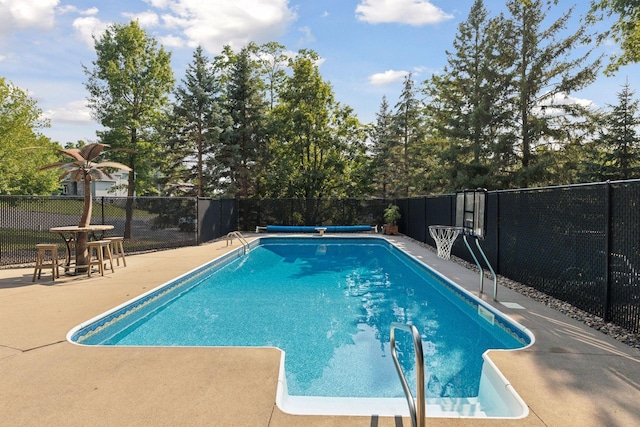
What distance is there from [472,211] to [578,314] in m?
2.38

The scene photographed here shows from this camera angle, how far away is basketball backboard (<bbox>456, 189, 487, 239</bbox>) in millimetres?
6399

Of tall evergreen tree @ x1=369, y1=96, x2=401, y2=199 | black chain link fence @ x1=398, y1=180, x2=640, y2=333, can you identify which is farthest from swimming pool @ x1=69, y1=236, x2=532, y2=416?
tall evergreen tree @ x1=369, y1=96, x2=401, y2=199

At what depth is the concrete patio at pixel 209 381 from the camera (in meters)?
2.63

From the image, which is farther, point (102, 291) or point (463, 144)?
point (463, 144)

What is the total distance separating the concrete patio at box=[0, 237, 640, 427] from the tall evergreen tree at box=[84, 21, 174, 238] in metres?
12.5

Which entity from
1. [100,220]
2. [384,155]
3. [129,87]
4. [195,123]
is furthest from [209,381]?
[384,155]

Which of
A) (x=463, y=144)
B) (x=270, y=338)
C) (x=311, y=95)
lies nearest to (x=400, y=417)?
(x=270, y=338)

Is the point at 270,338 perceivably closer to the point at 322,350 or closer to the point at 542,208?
the point at 322,350

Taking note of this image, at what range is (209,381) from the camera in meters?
3.18

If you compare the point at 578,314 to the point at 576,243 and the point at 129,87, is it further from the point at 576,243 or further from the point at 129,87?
the point at 129,87

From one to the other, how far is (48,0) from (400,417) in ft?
32.6

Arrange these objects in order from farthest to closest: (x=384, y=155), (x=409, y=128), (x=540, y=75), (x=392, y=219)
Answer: (x=384, y=155) < (x=409, y=128) < (x=392, y=219) < (x=540, y=75)

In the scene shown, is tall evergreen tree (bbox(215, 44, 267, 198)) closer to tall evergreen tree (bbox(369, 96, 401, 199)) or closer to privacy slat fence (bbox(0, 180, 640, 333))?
privacy slat fence (bbox(0, 180, 640, 333))

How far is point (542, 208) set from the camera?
21.6ft
